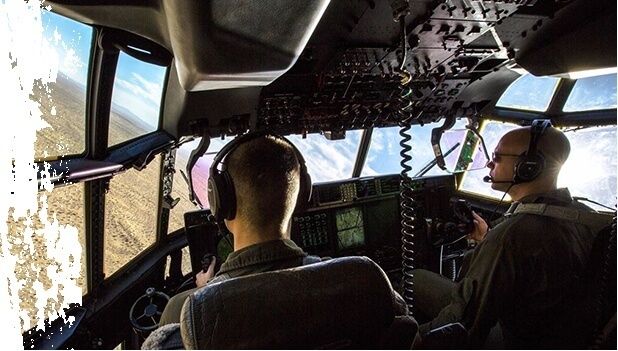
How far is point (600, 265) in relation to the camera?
1.25 metres

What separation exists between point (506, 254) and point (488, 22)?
4.04 feet

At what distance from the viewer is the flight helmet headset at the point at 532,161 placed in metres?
1.53

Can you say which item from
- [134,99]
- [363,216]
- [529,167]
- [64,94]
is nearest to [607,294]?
[529,167]

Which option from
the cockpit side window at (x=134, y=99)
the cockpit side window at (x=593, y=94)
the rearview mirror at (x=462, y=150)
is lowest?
the rearview mirror at (x=462, y=150)

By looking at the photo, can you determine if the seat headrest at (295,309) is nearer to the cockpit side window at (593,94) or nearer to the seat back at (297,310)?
the seat back at (297,310)

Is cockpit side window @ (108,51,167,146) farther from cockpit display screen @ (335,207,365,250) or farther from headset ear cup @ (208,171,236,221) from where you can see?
cockpit display screen @ (335,207,365,250)

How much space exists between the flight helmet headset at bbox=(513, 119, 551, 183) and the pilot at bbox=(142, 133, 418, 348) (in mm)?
1114

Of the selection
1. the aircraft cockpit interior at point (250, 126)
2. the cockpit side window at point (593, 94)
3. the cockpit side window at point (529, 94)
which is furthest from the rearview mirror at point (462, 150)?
the cockpit side window at point (593, 94)

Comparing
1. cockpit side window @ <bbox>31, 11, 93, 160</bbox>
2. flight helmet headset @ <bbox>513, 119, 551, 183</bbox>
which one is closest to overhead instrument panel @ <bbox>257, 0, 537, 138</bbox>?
flight helmet headset @ <bbox>513, 119, 551, 183</bbox>

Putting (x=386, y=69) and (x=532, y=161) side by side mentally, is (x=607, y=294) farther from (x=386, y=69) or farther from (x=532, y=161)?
(x=386, y=69)

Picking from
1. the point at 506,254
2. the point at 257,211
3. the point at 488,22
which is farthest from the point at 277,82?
the point at 506,254

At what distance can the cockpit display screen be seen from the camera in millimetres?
2414

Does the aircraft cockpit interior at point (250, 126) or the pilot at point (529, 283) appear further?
the pilot at point (529, 283)

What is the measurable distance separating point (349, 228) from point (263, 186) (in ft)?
5.33
